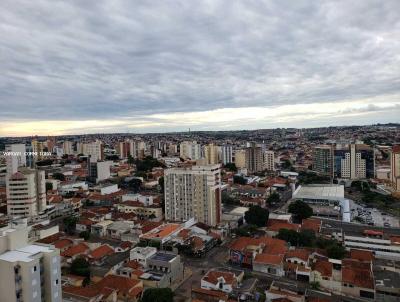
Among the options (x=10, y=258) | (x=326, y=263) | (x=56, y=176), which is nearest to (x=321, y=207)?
(x=326, y=263)

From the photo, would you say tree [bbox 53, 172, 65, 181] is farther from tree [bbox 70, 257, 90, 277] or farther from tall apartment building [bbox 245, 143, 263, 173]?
tree [bbox 70, 257, 90, 277]

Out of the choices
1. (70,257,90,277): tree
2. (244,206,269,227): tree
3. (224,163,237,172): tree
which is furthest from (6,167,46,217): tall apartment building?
(224,163,237,172): tree

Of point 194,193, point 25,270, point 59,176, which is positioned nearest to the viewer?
point 25,270

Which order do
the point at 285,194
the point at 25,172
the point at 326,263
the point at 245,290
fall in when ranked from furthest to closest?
1. the point at 285,194
2. the point at 25,172
3. the point at 326,263
4. the point at 245,290

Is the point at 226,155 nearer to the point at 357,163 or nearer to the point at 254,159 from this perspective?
the point at 254,159

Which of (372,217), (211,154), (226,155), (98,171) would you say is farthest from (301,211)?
(226,155)

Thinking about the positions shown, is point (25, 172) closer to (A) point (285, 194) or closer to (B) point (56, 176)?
(B) point (56, 176)

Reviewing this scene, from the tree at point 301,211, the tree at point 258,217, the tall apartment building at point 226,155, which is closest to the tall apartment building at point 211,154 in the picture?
the tall apartment building at point 226,155
